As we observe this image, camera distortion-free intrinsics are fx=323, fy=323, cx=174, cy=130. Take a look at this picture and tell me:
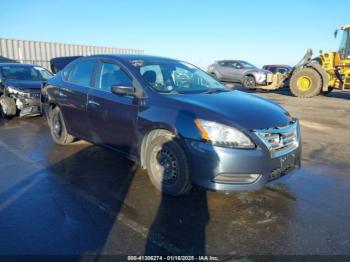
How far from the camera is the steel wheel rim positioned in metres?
3.66

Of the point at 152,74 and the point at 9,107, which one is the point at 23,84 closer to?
the point at 9,107

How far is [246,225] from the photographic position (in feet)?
10.5

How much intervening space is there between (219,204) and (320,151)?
3.17 metres

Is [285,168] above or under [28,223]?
above

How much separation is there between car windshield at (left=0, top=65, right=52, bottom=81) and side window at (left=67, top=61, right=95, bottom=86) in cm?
440

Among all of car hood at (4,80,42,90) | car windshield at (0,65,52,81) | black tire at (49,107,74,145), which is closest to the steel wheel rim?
black tire at (49,107,74,145)

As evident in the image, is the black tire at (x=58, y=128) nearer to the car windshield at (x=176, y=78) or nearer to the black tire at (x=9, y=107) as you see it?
the car windshield at (x=176, y=78)

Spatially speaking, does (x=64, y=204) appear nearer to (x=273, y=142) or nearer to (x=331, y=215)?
(x=273, y=142)

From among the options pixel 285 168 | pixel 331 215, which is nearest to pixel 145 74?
pixel 285 168

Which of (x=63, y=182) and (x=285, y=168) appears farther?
(x=63, y=182)

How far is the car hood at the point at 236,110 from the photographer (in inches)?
133

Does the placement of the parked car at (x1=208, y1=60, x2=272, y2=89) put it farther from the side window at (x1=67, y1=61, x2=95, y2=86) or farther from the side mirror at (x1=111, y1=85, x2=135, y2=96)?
the side mirror at (x1=111, y1=85, x2=135, y2=96)

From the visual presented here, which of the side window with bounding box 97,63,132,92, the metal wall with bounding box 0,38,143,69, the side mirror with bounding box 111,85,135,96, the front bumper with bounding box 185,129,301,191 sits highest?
the metal wall with bounding box 0,38,143,69

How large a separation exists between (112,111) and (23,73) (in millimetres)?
6224
